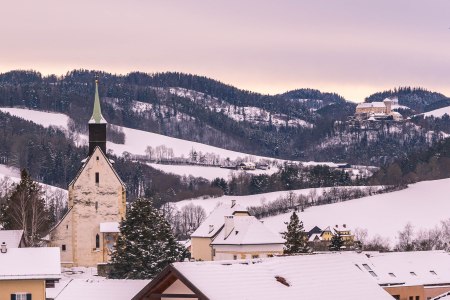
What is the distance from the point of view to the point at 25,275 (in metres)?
47.5

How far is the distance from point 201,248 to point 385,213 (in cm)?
8730

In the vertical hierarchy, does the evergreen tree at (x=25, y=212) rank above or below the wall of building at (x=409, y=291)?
above

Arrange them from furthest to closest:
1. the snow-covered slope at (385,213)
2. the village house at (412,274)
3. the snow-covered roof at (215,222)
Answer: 1. the snow-covered slope at (385,213)
2. the snow-covered roof at (215,222)
3. the village house at (412,274)

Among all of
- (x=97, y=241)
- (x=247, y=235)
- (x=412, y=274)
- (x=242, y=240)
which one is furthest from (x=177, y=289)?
(x=97, y=241)

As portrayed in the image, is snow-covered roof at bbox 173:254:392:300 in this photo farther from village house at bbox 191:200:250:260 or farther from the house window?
village house at bbox 191:200:250:260

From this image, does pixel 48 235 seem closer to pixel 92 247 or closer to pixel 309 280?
pixel 92 247

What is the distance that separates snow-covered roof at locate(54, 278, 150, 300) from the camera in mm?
34281

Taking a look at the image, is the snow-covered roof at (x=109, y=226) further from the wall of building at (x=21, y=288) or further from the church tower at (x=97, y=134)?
the wall of building at (x=21, y=288)

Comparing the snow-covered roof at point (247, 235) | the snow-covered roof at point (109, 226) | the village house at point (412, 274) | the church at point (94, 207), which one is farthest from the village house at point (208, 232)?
the village house at point (412, 274)

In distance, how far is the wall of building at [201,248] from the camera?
91.9 metres

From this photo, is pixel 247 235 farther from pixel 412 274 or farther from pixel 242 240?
pixel 412 274

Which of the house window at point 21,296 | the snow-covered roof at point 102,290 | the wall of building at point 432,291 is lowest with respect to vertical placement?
the wall of building at point 432,291

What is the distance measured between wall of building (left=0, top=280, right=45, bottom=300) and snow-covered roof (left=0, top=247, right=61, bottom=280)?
15.4 inches

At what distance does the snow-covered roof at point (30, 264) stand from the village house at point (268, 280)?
23.0 meters
